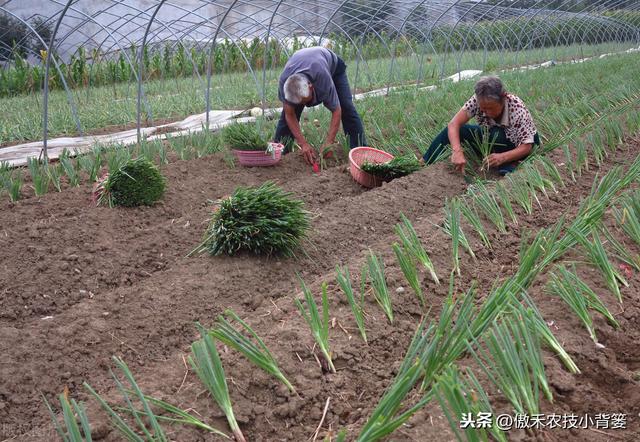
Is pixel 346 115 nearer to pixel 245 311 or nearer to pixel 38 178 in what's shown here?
pixel 38 178

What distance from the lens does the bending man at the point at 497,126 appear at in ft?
13.6

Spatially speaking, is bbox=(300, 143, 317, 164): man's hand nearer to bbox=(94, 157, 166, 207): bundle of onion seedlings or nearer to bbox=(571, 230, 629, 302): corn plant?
bbox=(94, 157, 166, 207): bundle of onion seedlings

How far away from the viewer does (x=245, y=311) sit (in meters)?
2.78

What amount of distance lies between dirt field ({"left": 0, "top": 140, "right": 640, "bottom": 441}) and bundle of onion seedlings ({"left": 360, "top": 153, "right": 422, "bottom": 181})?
0.22 meters

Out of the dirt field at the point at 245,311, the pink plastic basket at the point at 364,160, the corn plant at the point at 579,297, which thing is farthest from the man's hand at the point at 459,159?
the corn plant at the point at 579,297

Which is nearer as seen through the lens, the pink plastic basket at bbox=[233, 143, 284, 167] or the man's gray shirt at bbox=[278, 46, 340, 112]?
the man's gray shirt at bbox=[278, 46, 340, 112]

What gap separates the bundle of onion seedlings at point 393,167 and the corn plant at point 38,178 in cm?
245

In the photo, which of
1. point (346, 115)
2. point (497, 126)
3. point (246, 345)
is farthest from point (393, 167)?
point (246, 345)

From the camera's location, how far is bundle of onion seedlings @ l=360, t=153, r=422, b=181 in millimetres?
4527

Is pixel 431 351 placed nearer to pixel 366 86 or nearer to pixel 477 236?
pixel 477 236

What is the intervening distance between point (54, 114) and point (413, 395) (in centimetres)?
816

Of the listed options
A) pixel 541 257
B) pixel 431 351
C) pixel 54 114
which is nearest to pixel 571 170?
pixel 541 257

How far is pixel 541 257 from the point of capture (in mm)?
2695

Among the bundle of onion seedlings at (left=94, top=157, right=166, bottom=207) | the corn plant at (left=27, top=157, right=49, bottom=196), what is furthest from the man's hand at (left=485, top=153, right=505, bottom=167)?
the corn plant at (left=27, top=157, right=49, bottom=196)
